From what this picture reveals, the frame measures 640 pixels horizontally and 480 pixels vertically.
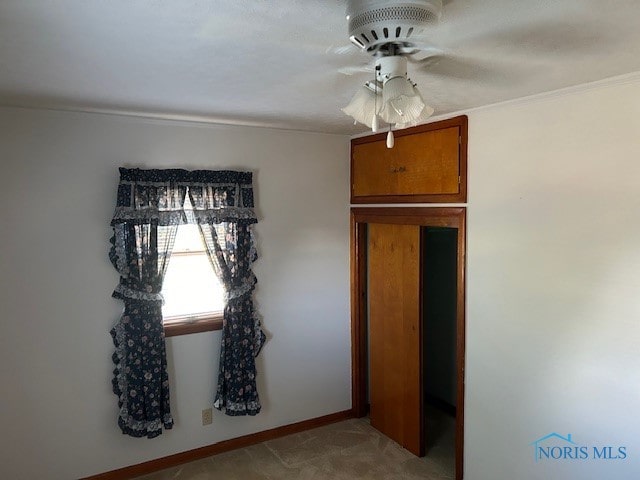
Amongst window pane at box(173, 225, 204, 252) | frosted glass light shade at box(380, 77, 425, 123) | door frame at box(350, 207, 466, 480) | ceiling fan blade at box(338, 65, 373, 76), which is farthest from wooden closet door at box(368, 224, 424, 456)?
frosted glass light shade at box(380, 77, 425, 123)

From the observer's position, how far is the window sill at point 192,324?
128 inches

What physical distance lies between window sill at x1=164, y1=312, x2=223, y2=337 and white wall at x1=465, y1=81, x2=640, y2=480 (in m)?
1.78

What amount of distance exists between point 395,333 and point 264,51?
8.34 ft

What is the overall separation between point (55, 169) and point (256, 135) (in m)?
1.37

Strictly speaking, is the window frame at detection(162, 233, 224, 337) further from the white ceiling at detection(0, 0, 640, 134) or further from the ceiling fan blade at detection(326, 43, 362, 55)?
the ceiling fan blade at detection(326, 43, 362, 55)

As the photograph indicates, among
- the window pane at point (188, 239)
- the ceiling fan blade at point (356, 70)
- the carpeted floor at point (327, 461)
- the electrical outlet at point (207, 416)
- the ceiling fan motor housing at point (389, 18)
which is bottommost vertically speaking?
the carpeted floor at point (327, 461)

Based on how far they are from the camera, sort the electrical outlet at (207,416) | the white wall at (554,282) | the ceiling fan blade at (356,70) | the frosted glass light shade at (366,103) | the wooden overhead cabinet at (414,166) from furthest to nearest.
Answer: the electrical outlet at (207,416) → the wooden overhead cabinet at (414,166) → the white wall at (554,282) → the ceiling fan blade at (356,70) → the frosted glass light shade at (366,103)

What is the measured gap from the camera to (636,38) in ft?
5.16

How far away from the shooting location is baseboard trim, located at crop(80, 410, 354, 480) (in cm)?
316

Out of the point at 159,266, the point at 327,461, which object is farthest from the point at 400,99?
the point at 327,461

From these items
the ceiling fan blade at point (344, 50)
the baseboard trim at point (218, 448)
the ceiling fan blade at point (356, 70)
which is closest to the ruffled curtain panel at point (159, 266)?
the baseboard trim at point (218, 448)

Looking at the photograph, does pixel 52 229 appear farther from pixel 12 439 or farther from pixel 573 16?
pixel 573 16

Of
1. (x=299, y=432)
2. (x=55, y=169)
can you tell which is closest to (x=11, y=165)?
(x=55, y=169)

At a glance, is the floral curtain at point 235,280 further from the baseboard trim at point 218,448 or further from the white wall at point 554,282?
the white wall at point 554,282
